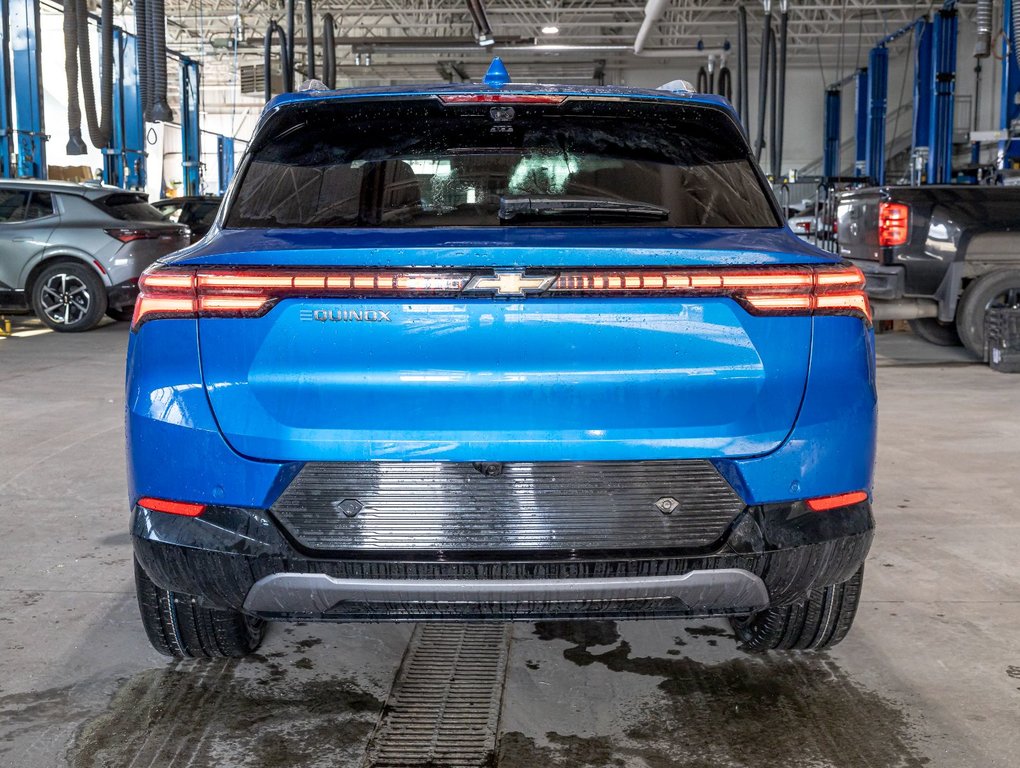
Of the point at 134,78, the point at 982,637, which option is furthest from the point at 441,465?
the point at 134,78

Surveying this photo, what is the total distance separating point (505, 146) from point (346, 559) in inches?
47.7

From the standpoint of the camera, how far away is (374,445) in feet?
8.02

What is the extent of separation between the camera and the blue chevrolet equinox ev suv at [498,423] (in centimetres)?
243

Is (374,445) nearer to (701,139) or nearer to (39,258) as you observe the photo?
(701,139)

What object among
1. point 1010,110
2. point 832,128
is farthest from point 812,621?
point 832,128

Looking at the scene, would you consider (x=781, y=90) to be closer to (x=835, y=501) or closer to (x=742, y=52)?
(x=742, y=52)

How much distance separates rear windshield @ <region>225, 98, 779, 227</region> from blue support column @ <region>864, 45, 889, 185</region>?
961 inches

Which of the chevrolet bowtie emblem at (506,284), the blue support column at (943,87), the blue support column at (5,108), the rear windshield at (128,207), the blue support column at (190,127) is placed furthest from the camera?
the blue support column at (190,127)

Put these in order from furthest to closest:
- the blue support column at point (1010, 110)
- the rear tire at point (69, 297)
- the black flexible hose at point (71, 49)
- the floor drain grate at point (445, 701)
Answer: the blue support column at point (1010, 110), the rear tire at point (69, 297), the black flexible hose at point (71, 49), the floor drain grate at point (445, 701)

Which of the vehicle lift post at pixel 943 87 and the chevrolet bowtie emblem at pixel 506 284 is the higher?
the vehicle lift post at pixel 943 87

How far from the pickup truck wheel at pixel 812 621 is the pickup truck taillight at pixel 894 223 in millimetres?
7256

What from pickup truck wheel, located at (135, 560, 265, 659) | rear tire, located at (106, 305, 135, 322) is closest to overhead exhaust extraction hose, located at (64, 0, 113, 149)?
rear tire, located at (106, 305, 135, 322)

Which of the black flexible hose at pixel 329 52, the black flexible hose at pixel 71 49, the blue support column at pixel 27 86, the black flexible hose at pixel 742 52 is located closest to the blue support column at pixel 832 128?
the black flexible hose at pixel 742 52

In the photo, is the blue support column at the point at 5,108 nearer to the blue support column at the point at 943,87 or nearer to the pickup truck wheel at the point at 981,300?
the pickup truck wheel at the point at 981,300
